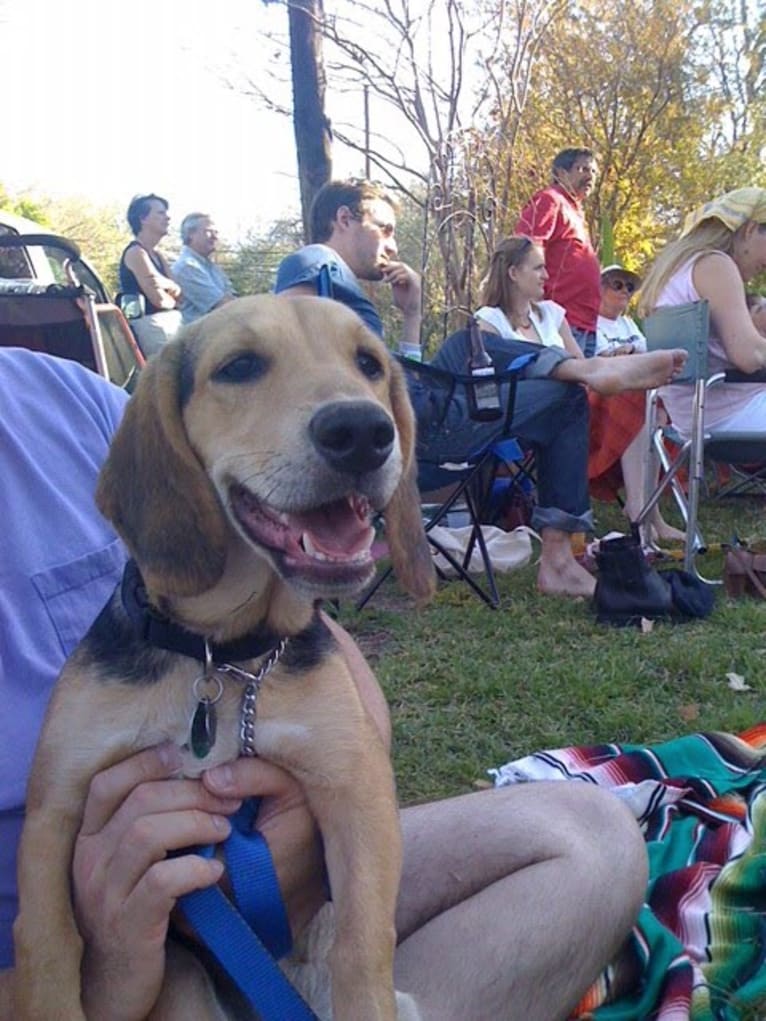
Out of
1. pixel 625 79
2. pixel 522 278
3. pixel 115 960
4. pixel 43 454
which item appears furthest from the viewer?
pixel 625 79

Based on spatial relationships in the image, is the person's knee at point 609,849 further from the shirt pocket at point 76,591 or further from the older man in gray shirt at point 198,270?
the older man in gray shirt at point 198,270

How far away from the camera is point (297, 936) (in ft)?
6.16

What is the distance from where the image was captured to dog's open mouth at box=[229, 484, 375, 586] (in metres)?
1.70

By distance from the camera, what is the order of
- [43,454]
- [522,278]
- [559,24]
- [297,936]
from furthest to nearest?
[559,24] → [522,278] → [43,454] → [297,936]

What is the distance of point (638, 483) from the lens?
24.5 ft

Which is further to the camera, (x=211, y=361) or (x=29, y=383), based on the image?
(x=29, y=383)

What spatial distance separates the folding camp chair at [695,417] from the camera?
227 inches

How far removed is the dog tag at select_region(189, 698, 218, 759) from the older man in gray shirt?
7.58 metres

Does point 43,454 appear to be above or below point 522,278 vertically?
above

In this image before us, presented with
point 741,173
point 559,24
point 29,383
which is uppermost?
point 559,24

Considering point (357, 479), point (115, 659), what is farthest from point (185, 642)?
point (357, 479)

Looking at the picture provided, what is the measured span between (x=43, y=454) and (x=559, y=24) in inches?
543

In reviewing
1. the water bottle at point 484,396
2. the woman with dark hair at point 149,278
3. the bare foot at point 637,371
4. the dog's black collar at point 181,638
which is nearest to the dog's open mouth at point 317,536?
the dog's black collar at point 181,638

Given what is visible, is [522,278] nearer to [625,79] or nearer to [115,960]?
[115,960]
